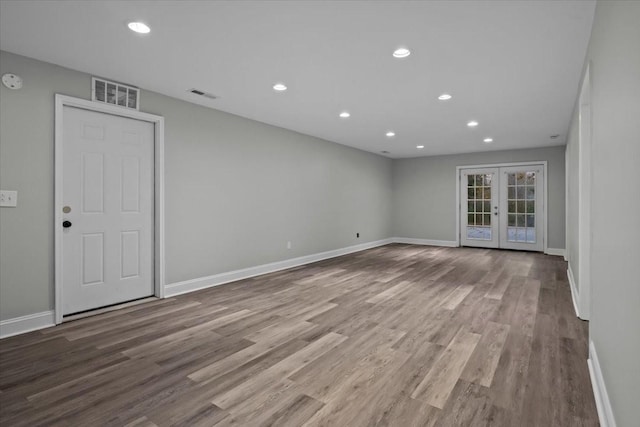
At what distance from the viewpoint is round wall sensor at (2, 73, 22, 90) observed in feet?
9.38

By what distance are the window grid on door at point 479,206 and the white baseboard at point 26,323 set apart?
27.8 feet

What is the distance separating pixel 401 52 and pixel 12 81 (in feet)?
11.3

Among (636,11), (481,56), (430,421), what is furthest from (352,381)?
(481,56)

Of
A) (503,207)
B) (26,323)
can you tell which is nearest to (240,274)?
(26,323)

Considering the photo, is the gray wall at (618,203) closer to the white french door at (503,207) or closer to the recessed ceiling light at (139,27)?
the recessed ceiling light at (139,27)

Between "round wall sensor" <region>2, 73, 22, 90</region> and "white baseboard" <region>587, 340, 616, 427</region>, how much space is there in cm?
475

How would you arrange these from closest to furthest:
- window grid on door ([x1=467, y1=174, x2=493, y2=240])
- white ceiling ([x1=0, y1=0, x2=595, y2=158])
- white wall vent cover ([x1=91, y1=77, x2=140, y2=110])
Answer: white ceiling ([x1=0, y1=0, x2=595, y2=158])
white wall vent cover ([x1=91, y1=77, x2=140, y2=110])
window grid on door ([x1=467, y1=174, x2=493, y2=240])

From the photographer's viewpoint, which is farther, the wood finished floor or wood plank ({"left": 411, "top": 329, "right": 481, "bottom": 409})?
wood plank ({"left": 411, "top": 329, "right": 481, "bottom": 409})

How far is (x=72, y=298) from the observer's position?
11.0 feet

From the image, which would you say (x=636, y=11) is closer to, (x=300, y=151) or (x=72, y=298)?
(x=72, y=298)

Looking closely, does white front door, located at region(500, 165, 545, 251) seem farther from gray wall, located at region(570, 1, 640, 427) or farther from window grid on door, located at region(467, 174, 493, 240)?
gray wall, located at region(570, 1, 640, 427)

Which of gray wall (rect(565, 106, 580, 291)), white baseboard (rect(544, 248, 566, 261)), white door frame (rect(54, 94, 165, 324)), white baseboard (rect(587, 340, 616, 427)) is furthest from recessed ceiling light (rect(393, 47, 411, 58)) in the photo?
white baseboard (rect(544, 248, 566, 261))

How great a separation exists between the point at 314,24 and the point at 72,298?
11.4 feet

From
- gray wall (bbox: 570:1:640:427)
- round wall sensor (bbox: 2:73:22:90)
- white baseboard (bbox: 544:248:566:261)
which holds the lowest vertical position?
white baseboard (bbox: 544:248:566:261)
